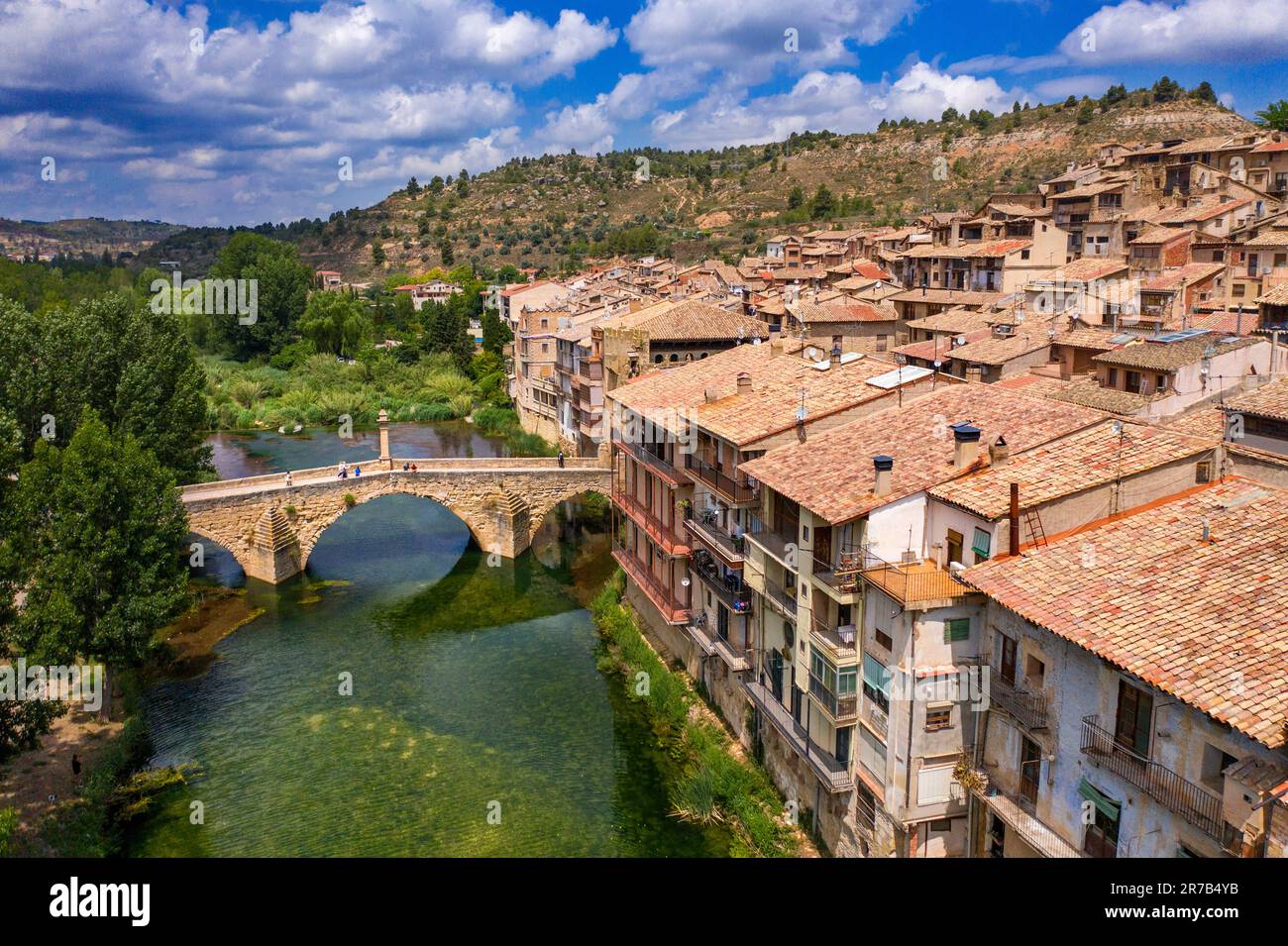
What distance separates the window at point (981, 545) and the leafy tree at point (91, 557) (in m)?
19.7

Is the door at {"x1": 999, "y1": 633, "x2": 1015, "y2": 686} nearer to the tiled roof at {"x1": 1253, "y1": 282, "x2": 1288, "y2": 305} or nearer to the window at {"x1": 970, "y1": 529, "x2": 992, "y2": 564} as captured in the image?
the window at {"x1": 970, "y1": 529, "x2": 992, "y2": 564}

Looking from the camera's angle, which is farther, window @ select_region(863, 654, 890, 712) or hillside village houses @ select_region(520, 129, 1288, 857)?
window @ select_region(863, 654, 890, 712)

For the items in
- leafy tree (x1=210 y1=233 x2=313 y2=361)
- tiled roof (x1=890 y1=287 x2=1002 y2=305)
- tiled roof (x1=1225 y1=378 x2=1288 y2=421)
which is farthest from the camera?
leafy tree (x1=210 y1=233 x2=313 y2=361)

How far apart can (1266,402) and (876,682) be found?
11.7m

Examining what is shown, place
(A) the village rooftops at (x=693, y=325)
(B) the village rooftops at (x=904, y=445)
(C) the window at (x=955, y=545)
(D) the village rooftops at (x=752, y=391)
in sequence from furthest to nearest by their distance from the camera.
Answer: (A) the village rooftops at (x=693, y=325)
(D) the village rooftops at (x=752, y=391)
(B) the village rooftops at (x=904, y=445)
(C) the window at (x=955, y=545)

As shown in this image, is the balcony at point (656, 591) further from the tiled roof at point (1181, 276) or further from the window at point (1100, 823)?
the tiled roof at point (1181, 276)

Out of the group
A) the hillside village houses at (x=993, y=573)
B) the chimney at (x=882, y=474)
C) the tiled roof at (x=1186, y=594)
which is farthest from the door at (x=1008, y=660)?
the chimney at (x=882, y=474)

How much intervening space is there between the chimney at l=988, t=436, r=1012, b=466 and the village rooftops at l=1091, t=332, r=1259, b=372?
39.0ft

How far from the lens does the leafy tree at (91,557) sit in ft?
78.0

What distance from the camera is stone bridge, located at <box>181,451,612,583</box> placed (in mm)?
39219

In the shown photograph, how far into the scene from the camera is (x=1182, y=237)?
44.7 metres

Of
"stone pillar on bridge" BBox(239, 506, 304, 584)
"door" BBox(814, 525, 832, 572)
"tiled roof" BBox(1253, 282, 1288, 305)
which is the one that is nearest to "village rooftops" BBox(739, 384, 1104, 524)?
"door" BBox(814, 525, 832, 572)
